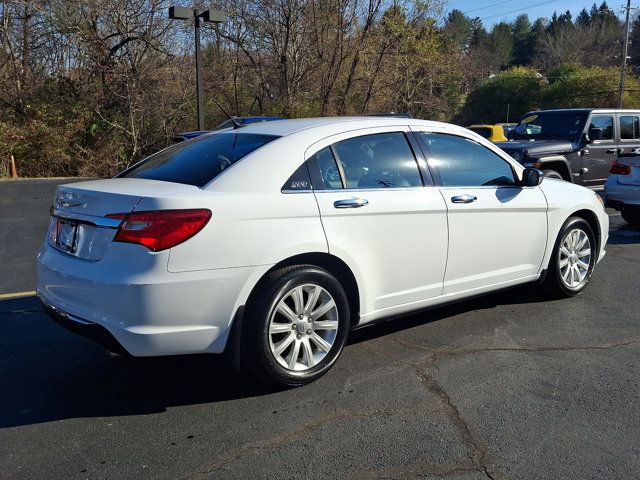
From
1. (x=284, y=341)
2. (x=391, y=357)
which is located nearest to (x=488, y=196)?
(x=391, y=357)

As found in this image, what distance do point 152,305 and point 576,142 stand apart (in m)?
10.0

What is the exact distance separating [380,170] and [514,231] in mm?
1408

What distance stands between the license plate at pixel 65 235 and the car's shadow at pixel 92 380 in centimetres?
83

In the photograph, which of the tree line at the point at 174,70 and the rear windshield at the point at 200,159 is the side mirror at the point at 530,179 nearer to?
the rear windshield at the point at 200,159

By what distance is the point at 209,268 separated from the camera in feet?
12.2

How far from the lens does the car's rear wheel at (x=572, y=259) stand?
5.87 meters

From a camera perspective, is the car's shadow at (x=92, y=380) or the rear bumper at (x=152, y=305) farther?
the car's shadow at (x=92, y=380)

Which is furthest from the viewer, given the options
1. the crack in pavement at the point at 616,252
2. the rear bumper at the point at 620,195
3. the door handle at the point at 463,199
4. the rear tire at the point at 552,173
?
the rear tire at the point at 552,173

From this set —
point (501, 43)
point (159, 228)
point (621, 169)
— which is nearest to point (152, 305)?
point (159, 228)

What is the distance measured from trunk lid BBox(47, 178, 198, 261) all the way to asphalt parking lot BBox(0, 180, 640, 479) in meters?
0.80

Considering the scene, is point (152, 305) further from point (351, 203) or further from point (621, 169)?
point (621, 169)

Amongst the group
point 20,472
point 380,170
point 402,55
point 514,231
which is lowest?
point 20,472

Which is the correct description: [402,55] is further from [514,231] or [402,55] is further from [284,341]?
[284,341]

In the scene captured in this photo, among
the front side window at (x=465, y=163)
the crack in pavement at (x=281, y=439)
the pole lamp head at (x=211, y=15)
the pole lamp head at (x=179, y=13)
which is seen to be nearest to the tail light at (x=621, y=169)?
the front side window at (x=465, y=163)
